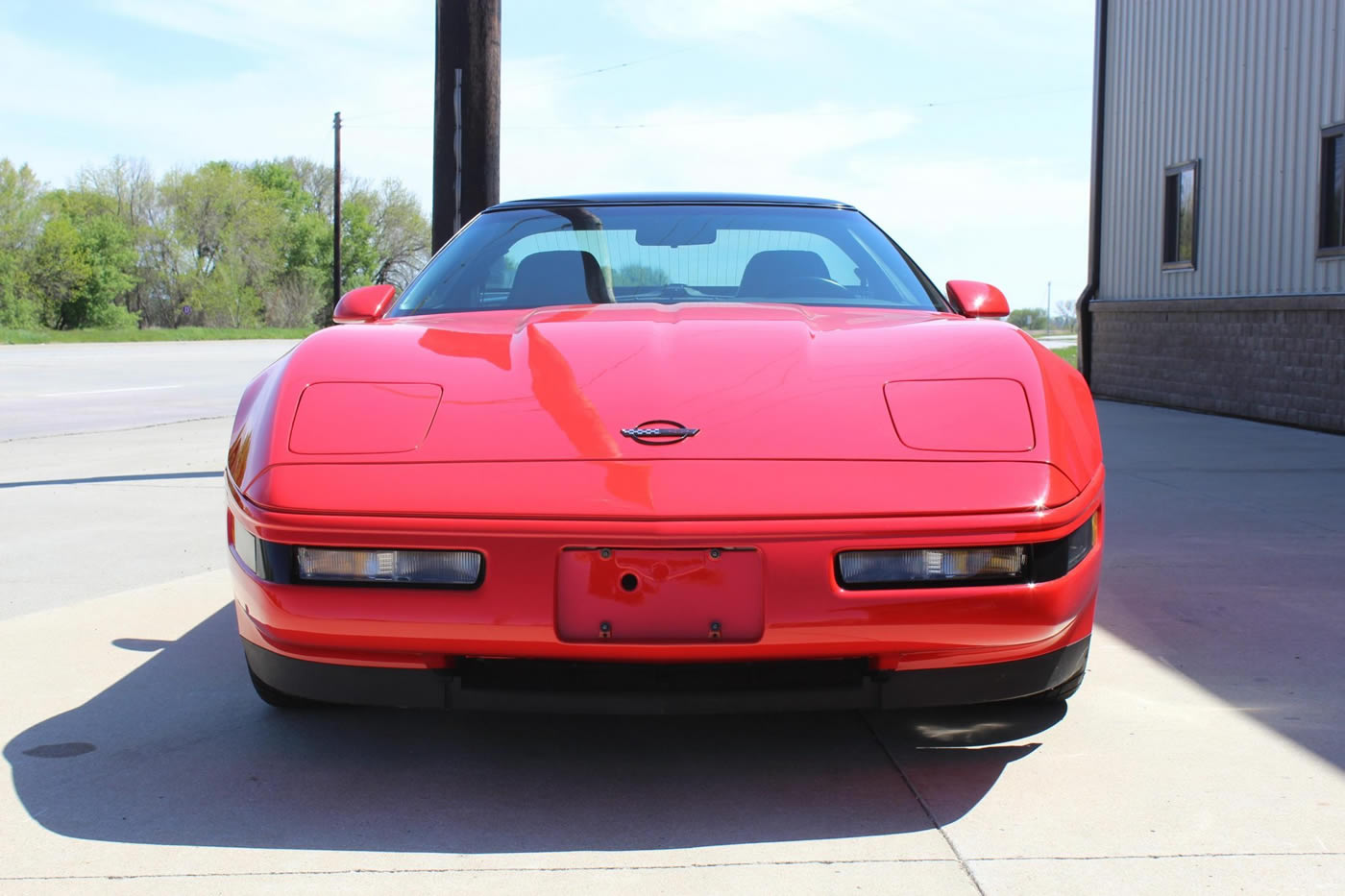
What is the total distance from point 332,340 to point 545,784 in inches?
42.1

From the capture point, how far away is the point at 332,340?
9.39ft

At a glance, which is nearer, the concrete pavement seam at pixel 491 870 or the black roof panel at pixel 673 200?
the concrete pavement seam at pixel 491 870

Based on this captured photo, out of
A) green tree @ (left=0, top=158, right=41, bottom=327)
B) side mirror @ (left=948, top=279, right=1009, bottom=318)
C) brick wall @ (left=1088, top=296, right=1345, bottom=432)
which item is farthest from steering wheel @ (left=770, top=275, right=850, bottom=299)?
green tree @ (left=0, top=158, right=41, bottom=327)

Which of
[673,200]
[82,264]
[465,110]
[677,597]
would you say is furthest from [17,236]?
[677,597]

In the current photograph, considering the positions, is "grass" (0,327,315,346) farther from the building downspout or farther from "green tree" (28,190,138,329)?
the building downspout

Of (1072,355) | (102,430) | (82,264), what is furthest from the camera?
(82,264)

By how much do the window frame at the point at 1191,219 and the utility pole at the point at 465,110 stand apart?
9.04 m

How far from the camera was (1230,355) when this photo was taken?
43.0 ft

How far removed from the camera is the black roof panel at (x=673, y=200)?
3.86 metres

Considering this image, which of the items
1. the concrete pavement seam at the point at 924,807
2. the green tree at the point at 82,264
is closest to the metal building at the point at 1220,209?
the concrete pavement seam at the point at 924,807

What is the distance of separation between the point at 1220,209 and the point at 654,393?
12414mm

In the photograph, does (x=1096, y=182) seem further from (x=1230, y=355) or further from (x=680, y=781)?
(x=680, y=781)

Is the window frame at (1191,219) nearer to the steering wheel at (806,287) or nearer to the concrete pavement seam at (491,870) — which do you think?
the steering wheel at (806,287)

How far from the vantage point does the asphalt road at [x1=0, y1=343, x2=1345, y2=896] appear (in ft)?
7.49
